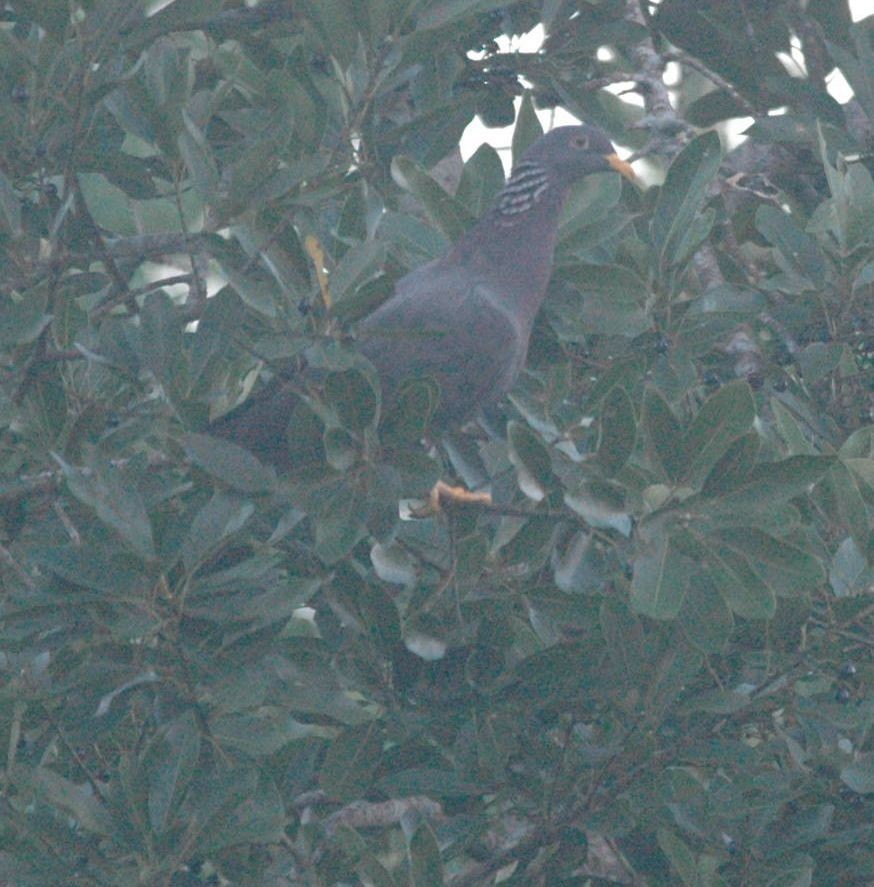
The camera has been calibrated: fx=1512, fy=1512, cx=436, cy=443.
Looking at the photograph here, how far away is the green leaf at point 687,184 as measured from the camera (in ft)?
12.6

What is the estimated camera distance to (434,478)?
10.5 feet

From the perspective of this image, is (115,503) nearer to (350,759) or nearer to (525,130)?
(350,759)

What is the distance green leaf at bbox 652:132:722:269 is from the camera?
385 centimetres

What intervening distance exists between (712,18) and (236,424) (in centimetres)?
224

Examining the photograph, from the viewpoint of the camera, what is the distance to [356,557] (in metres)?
3.74

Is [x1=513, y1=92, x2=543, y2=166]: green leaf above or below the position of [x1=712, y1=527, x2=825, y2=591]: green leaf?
above

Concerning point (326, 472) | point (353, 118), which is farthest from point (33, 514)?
point (353, 118)

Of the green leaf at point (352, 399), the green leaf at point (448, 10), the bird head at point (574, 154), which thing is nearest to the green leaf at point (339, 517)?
the green leaf at point (352, 399)

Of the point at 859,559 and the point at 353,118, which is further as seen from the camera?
the point at 353,118

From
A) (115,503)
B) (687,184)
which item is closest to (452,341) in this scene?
(687,184)

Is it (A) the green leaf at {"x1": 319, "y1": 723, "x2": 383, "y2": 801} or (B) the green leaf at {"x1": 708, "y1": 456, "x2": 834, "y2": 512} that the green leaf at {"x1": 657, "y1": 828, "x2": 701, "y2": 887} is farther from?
(B) the green leaf at {"x1": 708, "y1": 456, "x2": 834, "y2": 512}

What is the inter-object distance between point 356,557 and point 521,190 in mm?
1547

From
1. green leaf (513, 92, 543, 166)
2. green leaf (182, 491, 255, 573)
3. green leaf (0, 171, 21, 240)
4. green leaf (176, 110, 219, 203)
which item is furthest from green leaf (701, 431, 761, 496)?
green leaf (513, 92, 543, 166)

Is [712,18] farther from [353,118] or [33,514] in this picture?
[33,514]
